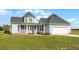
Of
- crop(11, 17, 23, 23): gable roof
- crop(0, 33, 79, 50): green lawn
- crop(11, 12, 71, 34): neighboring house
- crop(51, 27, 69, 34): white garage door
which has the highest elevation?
crop(11, 17, 23, 23): gable roof

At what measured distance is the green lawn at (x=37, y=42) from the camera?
39.9 meters

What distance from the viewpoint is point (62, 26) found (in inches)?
1571

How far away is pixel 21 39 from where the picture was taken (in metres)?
39.9

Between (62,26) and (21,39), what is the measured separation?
455 millimetres

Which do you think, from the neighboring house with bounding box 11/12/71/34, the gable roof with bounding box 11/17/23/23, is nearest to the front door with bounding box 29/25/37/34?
the neighboring house with bounding box 11/12/71/34

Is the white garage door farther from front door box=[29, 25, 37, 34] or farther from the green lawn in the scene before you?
front door box=[29, 25, 37, 34]

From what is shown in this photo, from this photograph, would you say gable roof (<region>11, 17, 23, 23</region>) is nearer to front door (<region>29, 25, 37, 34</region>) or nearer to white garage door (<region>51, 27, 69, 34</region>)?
front door (<region>29, 25, 37, 34</region>)

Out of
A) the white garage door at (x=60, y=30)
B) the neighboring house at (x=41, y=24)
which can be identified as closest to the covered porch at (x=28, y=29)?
the neighboring house at (x=41, y=24)

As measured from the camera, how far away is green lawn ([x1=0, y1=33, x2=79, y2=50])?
39.9 m

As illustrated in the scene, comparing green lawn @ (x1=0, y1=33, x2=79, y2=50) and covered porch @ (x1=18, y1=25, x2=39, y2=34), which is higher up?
covered porch @ (x1=18, y1=25, x2=39, y2=34)

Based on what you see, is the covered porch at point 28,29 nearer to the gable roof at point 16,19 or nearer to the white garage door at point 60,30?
the gable roof at point 16,19

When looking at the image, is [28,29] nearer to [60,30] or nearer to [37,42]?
[37,42]
